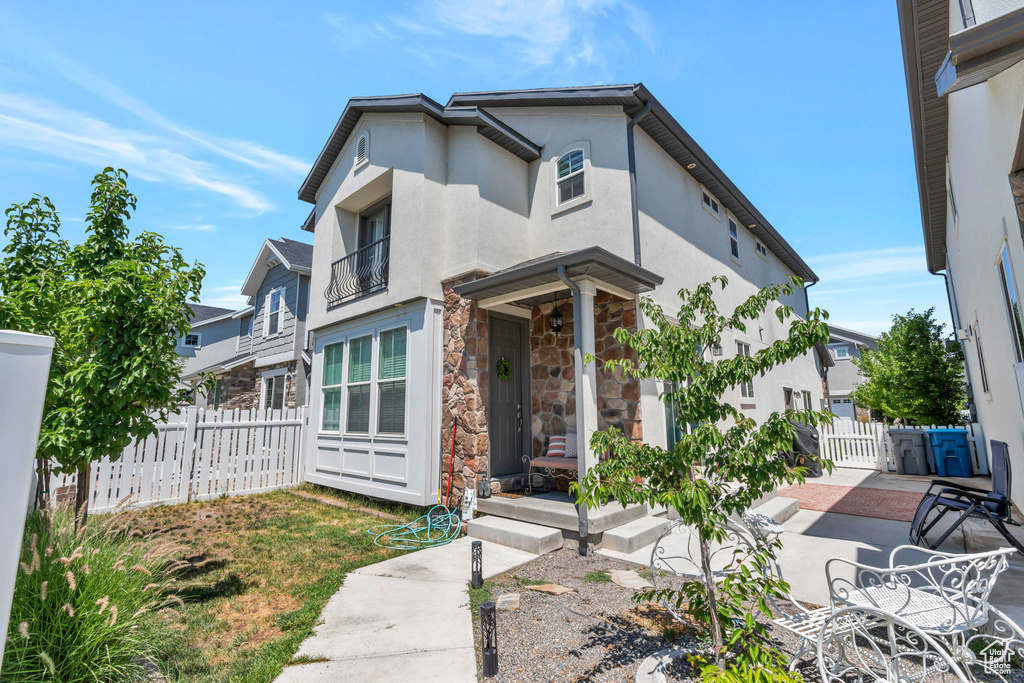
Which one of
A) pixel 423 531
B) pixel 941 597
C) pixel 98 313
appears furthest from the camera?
pixel 423 531

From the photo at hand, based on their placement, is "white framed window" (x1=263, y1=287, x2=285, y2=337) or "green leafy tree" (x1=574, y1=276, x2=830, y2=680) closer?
"green leafy tree" (x1=574, y1=276, x2=830, y2=680)

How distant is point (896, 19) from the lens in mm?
5785

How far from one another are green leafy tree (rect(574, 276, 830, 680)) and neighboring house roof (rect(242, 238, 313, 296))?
13.4 meters

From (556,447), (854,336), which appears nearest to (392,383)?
(556,447)

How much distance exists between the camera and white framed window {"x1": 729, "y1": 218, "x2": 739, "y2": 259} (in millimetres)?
11414

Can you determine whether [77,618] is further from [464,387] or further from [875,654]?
[464,387]

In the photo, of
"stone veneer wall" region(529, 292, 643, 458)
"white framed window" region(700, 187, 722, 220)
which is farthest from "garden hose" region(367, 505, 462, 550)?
"white framed window" region(700, 187, 722, 220)

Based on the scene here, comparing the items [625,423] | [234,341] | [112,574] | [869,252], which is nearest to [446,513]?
[625,423]

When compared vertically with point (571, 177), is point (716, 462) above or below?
below

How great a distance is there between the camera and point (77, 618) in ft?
8.40

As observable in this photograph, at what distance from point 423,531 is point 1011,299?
24.1 ft

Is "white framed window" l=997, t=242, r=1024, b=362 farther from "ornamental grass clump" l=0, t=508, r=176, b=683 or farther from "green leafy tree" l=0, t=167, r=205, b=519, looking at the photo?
"green leafy tree" l=0, t=167, r=205, b=519

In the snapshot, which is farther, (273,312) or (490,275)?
(273,312)

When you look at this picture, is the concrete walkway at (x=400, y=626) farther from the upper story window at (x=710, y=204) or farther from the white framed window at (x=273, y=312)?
the white framed window at (x=273, y=312)
